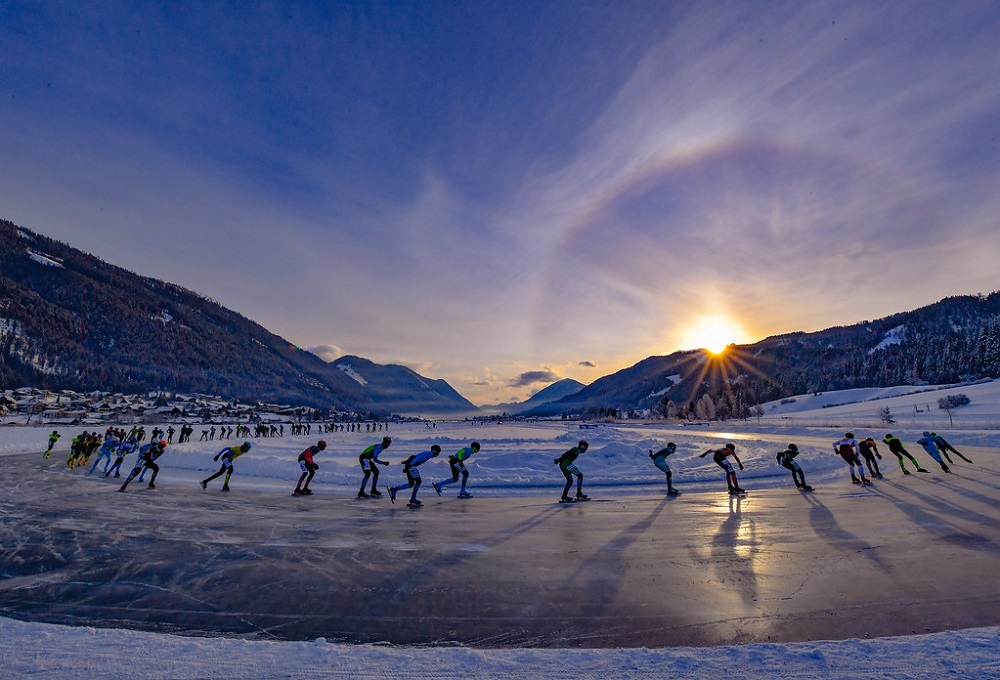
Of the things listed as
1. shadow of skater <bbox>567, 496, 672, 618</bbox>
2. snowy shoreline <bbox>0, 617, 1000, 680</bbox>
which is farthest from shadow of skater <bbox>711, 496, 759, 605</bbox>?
snowy shoreline <bbox>0, 617, 1000, 680</bbox>

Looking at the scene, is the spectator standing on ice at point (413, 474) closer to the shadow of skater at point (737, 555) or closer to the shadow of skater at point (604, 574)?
the shadow of skater at point (604, 574)

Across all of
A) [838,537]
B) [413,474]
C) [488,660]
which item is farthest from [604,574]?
[413,474]

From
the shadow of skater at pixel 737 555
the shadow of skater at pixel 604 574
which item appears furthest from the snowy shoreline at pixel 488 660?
the shadow of skater at pixel 737 555

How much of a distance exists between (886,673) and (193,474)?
76.7 ft

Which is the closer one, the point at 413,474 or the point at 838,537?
the point at 838,537

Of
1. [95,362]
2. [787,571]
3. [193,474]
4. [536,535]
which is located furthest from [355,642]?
[95,362]

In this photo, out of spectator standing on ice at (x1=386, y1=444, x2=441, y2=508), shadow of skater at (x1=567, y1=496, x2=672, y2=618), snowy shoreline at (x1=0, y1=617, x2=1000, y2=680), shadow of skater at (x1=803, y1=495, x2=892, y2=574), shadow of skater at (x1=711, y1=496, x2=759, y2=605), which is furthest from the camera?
spectator standing on ice at (x1=386, y1=444, x2=441, y2=508)

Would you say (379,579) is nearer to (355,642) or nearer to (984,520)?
(355,642)

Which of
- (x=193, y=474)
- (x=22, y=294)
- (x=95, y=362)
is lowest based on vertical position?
(x=193, y=474)

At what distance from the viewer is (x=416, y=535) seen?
905cm

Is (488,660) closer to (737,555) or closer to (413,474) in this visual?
(737,555)

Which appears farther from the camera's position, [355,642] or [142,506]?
[142,506]

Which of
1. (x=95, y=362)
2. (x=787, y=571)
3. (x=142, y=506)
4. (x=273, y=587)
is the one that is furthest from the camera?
(x=95, y=362)

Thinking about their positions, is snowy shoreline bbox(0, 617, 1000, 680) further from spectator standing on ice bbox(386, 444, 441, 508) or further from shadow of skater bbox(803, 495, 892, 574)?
spectator standing on ice bbox(386, 444, 441, 508)
